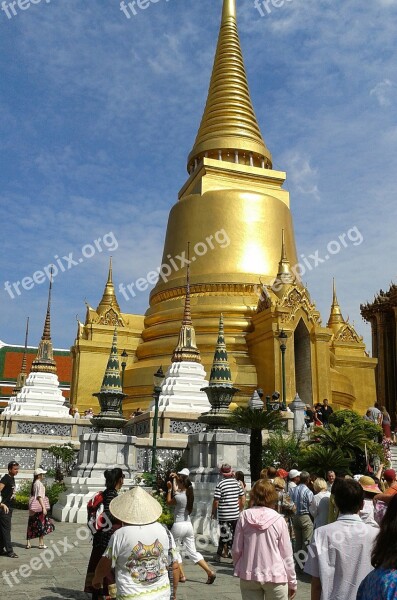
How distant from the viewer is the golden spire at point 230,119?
30625 mm

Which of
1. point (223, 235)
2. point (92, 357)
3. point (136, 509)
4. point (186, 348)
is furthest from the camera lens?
point (223, 235)

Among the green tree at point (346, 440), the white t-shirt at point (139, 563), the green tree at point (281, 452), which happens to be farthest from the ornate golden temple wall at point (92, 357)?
the white t-shirt at point (139, 563)

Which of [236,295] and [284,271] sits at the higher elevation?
[284,271]

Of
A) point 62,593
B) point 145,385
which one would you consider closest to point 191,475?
point 62,593

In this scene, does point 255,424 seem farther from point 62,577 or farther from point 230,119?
point 230,119

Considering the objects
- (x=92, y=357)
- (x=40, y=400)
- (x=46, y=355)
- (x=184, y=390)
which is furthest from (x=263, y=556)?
(x=92, y=357)

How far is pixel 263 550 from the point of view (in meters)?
4.13

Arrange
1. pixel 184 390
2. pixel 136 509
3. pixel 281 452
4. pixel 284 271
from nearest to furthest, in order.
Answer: pixel 136 509, pixel 281 452, pixel 184 390, pixel 284 271

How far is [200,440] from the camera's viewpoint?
11.2 meters

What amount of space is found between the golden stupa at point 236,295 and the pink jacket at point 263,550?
1805 cm

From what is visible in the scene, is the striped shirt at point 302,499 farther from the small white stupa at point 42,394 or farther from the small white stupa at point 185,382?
the small white stupa at point 42,394

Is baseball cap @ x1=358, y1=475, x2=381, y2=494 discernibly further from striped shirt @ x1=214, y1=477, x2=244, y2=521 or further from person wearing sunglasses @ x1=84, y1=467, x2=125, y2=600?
striped shirt @ x1=214, y1=477, x2=244, y2=521

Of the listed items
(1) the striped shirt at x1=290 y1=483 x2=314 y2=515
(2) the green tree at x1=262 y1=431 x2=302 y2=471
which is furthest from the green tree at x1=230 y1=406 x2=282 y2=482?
(1) the striped shirt at x1=290 y1=483 x2=314 y2=515

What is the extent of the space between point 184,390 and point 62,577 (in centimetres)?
1165
